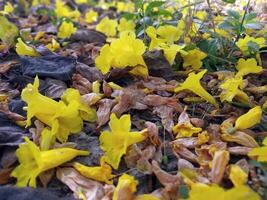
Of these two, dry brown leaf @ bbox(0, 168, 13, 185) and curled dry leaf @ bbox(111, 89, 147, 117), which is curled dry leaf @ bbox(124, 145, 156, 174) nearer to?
curled dry leaf @ bbox(111, 89, 147, 117)

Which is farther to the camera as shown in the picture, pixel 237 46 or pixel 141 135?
pixel 237 46

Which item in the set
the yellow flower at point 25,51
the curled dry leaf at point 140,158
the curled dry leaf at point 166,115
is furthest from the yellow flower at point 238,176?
the yellow flower at point 25,51

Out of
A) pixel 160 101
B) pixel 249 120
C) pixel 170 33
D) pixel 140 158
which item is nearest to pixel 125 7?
pixel 170 33

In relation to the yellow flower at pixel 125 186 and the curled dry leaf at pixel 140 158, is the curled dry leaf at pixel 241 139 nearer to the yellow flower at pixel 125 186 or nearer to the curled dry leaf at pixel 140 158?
the curled dry leaf at pixel 140 158

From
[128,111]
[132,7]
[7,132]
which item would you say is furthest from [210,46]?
[132,7]

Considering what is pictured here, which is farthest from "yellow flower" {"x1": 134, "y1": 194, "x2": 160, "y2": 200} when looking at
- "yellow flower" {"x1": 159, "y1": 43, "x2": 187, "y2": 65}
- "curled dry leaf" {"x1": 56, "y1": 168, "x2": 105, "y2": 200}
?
"yellow flower" {"x1": 159, "y1": 43, "x2": 187, "y2": 65}

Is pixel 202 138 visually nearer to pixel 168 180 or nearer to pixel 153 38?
pixel 168 180

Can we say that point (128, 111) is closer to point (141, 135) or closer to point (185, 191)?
point (141, 135)
